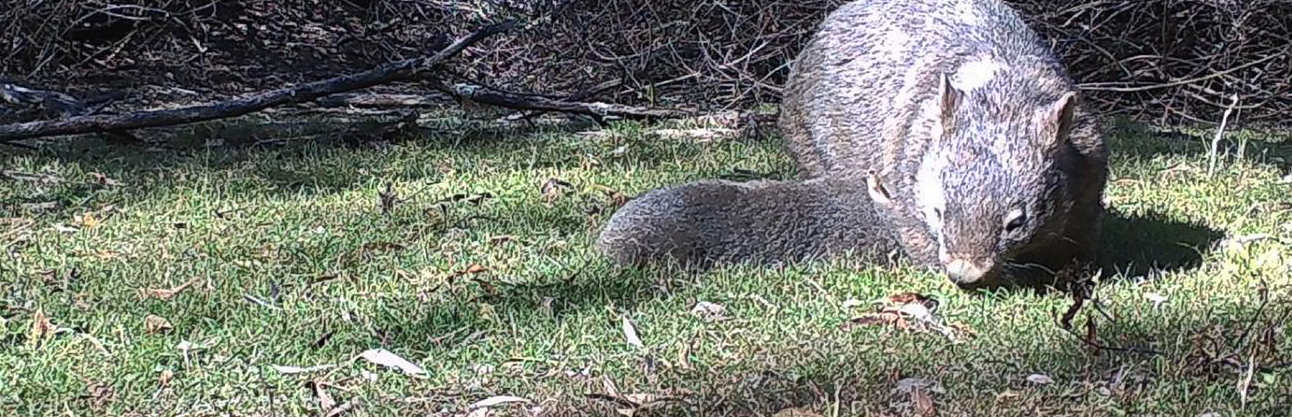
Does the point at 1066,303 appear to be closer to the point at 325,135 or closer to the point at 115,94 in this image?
the point at 325,135

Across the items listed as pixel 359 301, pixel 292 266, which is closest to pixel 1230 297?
pixel 359 301

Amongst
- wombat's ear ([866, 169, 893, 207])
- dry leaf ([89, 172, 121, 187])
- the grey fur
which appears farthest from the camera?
dry leaf ([89, 172, 121, 187])

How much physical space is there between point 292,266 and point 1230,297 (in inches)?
96.8

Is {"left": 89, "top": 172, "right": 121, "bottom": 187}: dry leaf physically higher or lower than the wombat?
lower

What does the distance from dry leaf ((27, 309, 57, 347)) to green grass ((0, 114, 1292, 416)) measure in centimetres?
3

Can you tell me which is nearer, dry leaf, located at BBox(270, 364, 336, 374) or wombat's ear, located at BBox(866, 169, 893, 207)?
dry leaf, located at BBox(270, 364, 336, 374)

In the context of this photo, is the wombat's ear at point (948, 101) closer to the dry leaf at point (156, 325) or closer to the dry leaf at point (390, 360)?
the dry leaf at point (390, 360)

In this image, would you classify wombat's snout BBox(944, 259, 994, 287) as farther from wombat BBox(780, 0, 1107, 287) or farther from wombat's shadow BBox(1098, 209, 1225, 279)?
wombat's shadow BBox(1098, 209, 1225, 279)

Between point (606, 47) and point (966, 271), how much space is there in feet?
17.3

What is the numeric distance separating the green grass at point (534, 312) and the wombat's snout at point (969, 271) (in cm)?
9

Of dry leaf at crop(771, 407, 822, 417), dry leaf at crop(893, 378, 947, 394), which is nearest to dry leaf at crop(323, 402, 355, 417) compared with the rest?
dry leaf at crop(771, 407, 822, 417)

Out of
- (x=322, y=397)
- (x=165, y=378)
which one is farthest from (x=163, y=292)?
(x=322, y=397)

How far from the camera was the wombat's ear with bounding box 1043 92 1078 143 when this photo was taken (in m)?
3.90

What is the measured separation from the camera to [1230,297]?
3824 mm
